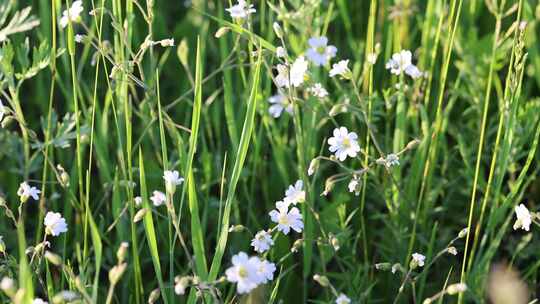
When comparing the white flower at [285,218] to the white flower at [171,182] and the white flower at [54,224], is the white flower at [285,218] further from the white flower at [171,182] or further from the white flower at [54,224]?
the white flower at [54,224]

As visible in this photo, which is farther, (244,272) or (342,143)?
(342,143)

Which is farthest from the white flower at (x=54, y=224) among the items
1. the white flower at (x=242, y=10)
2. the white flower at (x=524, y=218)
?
the white flower at (x=524, y=218)

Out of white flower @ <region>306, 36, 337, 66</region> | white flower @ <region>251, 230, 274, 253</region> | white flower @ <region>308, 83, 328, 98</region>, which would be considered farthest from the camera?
white flower @ <region>306, 36, 337, 66</region>

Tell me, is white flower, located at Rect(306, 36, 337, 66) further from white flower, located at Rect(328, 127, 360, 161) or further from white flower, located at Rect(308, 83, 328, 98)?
white flower, located at Rect(328, 127, 360, 161)

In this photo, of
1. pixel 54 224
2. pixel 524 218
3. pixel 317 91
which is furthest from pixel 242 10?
pixel 524 218

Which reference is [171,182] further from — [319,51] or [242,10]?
[319,51]

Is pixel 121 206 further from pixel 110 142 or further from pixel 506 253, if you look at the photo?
pixel 506 253

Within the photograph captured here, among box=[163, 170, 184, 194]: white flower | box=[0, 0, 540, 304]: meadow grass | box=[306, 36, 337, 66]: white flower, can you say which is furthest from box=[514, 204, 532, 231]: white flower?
box=[163, 170, 184, 194]: white flower
